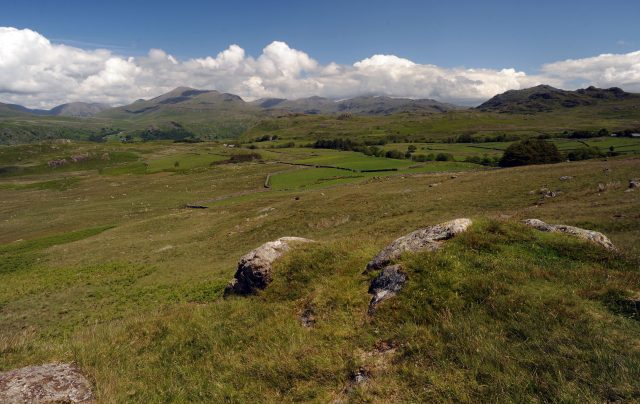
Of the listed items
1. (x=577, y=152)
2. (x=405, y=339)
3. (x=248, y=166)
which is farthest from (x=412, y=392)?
(x=248, y=166)

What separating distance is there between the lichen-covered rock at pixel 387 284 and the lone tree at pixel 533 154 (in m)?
83.3

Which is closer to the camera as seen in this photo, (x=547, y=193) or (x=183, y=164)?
(x=547, y=193)

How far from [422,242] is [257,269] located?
8472mm

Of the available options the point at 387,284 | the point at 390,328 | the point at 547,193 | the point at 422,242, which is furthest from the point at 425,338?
the point at 547,193

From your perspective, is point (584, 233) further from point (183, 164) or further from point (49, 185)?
point (183, 164)

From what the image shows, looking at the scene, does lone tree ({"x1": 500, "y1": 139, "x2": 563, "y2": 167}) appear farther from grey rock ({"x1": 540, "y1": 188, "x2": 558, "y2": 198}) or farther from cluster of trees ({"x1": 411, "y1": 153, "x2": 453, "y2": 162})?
grey rock ({"x1": 540, "y1": 188, "x2": 558, "y2": 198})

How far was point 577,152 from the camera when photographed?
92250 mm

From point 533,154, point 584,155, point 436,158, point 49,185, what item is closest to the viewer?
point 533,154

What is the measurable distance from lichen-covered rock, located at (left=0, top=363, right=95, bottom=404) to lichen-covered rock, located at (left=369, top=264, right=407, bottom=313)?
9.02m

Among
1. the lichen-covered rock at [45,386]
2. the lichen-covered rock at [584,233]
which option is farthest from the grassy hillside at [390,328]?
the lichen-covered rock at [584,233]

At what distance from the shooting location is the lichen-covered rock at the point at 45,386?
8.50 m

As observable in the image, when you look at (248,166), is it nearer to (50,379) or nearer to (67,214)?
(67,214)

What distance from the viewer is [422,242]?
49.2ft

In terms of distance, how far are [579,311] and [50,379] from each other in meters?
14.9
